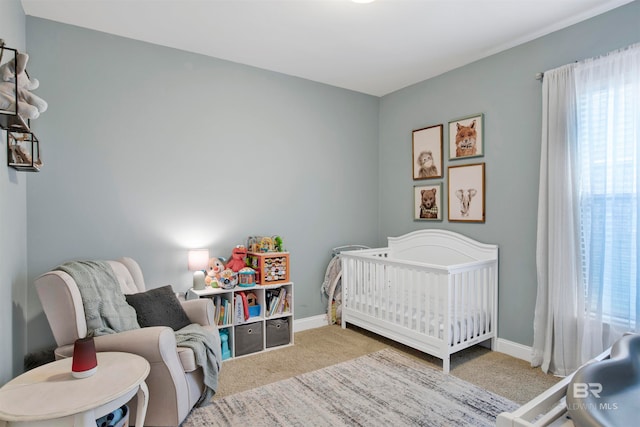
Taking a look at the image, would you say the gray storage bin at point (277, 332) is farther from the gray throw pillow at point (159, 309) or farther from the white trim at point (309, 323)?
the gray throw pillow at point (159, 309)

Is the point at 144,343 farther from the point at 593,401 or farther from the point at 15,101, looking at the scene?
the point at 593,401

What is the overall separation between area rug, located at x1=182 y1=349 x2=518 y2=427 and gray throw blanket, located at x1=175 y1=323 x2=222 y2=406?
0.37ft

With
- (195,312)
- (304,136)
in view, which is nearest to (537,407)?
(195,312)

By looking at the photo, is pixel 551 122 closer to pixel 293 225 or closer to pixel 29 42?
pixel 293 225

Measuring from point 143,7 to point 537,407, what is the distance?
303 centimetres

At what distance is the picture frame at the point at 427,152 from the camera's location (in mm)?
3588

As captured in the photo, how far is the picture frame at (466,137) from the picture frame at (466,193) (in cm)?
12

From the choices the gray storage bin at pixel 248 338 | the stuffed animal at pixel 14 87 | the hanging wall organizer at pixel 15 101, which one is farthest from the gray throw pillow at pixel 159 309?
the stuffed animal at pixel 14 87

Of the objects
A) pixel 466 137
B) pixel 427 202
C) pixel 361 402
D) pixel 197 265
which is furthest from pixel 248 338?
pixel 466 137

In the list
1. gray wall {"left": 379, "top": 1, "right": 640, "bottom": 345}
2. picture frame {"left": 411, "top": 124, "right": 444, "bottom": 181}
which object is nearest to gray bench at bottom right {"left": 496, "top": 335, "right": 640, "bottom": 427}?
gray wall {"left": 379, "top": 1, "right": 640, "bottom": 345}

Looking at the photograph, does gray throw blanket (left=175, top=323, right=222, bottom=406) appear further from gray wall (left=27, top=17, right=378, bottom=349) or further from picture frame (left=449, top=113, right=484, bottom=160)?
picture frame (left=449, top=113, right=484, bottom=160)

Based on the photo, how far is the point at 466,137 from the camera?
333 centimetres

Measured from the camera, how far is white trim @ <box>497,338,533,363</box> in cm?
288

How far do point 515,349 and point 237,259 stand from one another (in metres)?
2.48
